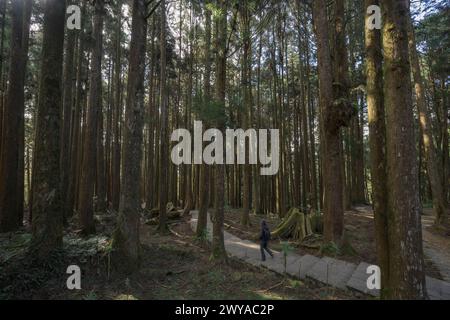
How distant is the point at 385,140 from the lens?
16.0 feet

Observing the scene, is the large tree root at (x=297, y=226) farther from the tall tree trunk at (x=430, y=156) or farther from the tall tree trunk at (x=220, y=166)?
the tall tree trunk at (x=430, y=156)

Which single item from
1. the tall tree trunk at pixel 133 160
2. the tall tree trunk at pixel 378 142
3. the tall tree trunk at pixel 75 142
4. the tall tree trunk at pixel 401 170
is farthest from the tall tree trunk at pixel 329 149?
the tall tree trunk at pixel 75 142

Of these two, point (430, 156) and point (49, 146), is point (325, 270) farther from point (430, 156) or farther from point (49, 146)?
point (430, 156)

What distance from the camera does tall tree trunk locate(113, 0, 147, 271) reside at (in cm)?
652

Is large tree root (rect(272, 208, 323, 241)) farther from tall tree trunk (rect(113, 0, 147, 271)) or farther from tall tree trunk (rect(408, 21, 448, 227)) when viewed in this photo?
tall tree trunk (rect(113, 0, 147, 271))

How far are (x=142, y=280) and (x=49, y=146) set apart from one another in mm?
3900

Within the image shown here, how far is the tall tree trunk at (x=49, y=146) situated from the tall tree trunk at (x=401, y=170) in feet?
23.1

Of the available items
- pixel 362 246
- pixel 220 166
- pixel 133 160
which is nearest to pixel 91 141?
pixel 133 160

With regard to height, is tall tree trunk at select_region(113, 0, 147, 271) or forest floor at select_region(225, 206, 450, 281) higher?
tall tree trunk at select_region(113, 0, 147, 271)

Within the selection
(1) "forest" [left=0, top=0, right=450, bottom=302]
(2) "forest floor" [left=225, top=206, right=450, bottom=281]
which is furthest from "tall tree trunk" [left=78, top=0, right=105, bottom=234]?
(2) "forest floor" [left=225, top=206, right=450, bottom=281]

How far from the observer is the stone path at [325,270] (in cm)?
566

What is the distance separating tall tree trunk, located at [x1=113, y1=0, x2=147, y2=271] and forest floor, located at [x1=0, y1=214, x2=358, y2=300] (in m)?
0.48
